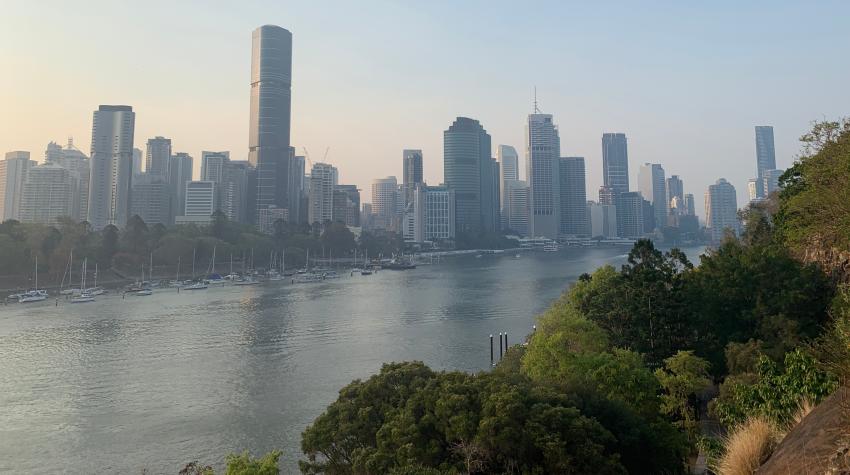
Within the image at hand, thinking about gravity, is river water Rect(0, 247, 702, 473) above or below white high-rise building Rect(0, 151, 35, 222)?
below

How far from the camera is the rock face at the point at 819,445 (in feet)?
18.6

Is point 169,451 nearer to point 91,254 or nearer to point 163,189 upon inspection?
point 91,254

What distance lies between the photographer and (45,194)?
137 meters

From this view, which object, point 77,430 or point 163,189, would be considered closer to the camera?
point 77,430

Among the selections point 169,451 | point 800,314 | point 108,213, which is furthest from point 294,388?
point 108,213

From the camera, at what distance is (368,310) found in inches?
2596

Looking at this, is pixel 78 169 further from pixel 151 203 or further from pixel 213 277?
pixel 213 277

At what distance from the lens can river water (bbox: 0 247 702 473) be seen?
25.8 meters

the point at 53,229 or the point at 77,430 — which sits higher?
the point at 53,229

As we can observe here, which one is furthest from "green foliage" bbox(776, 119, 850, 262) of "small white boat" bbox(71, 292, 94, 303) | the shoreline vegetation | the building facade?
the building facade

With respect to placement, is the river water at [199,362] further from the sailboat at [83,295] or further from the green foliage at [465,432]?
the green foliage at [465,432]

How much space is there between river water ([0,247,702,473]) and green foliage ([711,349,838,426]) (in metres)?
17.0

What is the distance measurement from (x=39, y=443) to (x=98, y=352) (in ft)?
63.4

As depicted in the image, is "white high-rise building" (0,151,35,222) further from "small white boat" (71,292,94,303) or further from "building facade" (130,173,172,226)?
"small white boat" (71,292,94,303)
